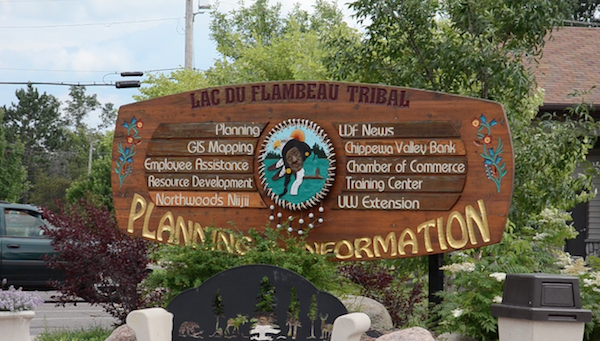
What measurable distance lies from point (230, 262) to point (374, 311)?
1494 mm

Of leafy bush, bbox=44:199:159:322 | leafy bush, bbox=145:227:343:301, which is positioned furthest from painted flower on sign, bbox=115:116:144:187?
leafy bush, bbox=145:227:343:301

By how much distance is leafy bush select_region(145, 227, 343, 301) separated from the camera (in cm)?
754

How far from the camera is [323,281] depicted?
768 centimetres

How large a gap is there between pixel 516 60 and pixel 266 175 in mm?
3338

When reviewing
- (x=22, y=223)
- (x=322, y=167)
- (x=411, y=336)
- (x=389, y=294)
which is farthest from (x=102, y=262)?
(x=22, y=223)

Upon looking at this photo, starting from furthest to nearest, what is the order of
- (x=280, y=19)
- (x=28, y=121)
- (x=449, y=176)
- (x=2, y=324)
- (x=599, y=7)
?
1. (x=28, y=121)
2. (x=599, y=7)
3. (x=280, y=19)
4. (x=449, y=176)
5. (x=2, y=324)

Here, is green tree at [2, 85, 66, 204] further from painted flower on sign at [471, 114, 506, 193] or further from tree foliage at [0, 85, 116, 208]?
painted flower on sign at [471, 114, 506, 193]

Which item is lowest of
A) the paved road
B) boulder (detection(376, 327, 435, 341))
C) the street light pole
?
the paved road

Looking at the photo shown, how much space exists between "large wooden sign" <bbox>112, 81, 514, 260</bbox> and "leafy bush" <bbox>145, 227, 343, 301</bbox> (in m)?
0.45

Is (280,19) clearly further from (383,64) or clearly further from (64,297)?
(64,297)

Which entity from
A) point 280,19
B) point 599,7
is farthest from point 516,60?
point 599,7

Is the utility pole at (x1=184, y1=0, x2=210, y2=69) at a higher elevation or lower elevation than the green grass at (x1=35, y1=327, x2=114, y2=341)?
higher

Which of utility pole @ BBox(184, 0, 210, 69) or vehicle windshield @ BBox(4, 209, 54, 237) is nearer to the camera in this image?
vehicle windshield @ BBox(4, 209, 54, 237)

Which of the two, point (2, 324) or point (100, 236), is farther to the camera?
point (100, 236)
